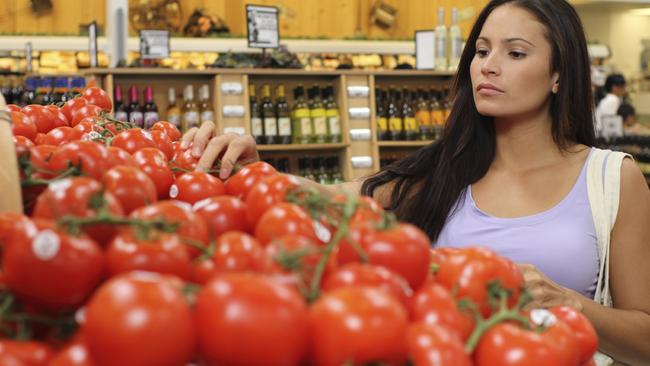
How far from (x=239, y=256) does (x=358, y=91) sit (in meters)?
5.22

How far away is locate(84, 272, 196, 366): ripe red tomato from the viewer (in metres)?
0.69

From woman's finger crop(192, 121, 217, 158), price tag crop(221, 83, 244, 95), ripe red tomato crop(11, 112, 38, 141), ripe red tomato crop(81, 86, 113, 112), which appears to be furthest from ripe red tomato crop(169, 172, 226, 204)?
price tag crop(221, 83, 244, 95)

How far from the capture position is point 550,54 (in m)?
2.15

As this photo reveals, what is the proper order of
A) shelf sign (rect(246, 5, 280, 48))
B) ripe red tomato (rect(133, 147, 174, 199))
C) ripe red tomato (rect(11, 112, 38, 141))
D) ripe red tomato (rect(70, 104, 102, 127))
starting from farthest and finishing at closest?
shelf sign (rect(246, 5, 280, 48)), ripe red tomato (rect(70, 104, 102, 127)), ripe red tomato (rect(11, 112, 38, 141)), ripe red tomato (rect(133, 147, 174, 199))

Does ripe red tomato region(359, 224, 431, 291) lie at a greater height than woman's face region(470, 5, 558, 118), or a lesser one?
lesser

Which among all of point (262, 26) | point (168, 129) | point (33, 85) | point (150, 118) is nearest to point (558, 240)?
point (168, 129)

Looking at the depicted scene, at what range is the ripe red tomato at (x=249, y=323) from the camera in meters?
0.70

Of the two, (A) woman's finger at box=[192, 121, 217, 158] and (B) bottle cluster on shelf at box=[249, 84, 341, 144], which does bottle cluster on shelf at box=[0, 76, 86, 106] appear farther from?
(A) woman's finger at box=[192, 121, 217, 158]

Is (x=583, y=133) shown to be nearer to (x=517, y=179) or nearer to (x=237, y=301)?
(x=517, y=179)

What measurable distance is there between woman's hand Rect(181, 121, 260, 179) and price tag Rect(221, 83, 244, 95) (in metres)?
3.96

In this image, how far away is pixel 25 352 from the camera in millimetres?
753

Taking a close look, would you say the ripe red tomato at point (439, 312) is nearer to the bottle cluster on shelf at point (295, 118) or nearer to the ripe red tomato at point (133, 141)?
the ripe red tomato at point (133, 141)

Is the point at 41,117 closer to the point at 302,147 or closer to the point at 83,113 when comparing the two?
the point at 83,113

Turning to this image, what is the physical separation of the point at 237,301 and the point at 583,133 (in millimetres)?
1758
